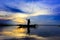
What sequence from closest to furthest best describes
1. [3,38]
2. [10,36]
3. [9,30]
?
1. [3,38]
2. [10,36]
3. [9,30]

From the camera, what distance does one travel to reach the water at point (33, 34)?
27.8ft

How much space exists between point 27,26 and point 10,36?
1.54m

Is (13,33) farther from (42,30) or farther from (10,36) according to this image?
(42,30)

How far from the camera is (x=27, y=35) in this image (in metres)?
8.38

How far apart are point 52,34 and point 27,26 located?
1760mm

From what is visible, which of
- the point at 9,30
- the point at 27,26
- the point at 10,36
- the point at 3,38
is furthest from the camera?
the point at 9,30

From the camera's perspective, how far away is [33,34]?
29.3 ft

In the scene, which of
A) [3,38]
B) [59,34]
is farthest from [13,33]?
[59,34]

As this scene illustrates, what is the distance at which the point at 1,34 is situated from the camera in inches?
364

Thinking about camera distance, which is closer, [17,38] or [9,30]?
[17,38]

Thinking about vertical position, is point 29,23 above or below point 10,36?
above

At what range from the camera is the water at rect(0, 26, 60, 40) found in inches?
334

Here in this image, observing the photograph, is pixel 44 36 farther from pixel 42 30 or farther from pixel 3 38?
pixel 3 38

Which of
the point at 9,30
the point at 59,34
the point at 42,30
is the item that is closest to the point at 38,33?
the point at 42,30
